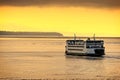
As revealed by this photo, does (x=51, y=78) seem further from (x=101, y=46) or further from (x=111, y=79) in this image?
(x=101, y=46)

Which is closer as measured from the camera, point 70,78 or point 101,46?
point 70,78

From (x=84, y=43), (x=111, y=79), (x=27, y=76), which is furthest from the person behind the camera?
(x=84, y=43)

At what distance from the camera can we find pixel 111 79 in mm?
60969

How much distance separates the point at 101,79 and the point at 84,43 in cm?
5801

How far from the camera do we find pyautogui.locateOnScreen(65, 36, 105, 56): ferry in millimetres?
118625

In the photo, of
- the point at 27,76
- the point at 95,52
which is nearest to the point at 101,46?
the point at 95,52

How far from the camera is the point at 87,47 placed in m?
119

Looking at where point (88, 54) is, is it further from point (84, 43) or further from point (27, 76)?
point (27, 76)

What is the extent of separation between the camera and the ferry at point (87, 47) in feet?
389

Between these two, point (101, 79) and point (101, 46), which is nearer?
point (101, 79)

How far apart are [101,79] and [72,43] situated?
64142 millimetres

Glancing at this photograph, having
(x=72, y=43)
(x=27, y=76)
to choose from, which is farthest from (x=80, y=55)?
(x=27, y=76)

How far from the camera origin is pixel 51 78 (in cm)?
6281

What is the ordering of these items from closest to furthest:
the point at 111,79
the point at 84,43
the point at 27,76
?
the point at 111,79 → the point at 27,76 → the point at 84,43
